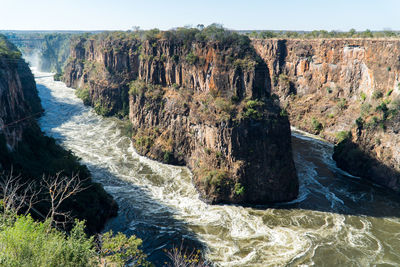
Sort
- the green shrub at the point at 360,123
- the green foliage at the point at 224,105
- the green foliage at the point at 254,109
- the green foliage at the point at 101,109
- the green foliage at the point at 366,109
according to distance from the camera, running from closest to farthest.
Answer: the green foliage at the point at 254,109 < the green foliage at the point at 224,105 < the green shrub at the point at 360,123 < the green foliage at the point at 366,109 < the green foliage at the point at 101,109

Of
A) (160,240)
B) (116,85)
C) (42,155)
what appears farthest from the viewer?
(116,85)

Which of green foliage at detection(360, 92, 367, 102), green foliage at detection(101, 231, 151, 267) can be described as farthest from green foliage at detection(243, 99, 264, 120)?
green foliage at detection(360, 92, 367, 102)

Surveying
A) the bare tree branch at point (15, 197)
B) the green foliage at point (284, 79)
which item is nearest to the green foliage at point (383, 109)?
the green foliage at point (284, 79)

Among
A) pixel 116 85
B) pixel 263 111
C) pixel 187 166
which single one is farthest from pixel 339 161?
pixel 116 85

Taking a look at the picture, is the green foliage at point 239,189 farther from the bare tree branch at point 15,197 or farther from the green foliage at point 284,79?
the green foliage at point 284,79

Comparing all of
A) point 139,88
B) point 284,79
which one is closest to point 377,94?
point 284,79

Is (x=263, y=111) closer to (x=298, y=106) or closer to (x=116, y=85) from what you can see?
(x=298, y=106)
